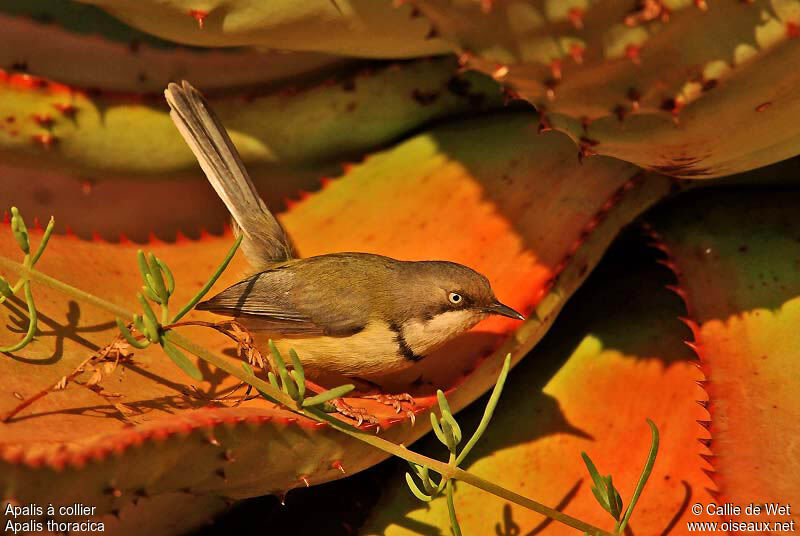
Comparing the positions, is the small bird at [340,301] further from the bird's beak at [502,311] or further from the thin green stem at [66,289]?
the thin green stem at [66,289]

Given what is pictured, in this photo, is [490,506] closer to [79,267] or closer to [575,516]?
[575,516]

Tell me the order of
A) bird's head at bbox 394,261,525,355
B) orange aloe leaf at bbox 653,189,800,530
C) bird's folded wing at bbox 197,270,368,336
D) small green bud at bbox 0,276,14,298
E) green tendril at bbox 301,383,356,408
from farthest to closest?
bird's folded wing at bbox 197,270,368,336 → bird's head at bbox 394,261,525,355 → orange aloe leaf at bbox 653,189,800,530 → small green bud at bbox 0,276,14,298 → green tendril at bbox 301,383,356,408

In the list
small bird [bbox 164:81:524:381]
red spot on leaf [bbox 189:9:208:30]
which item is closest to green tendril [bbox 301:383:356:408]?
small bird [bbox 164:81:524:381]

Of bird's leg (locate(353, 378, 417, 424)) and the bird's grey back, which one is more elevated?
the bird's grey back

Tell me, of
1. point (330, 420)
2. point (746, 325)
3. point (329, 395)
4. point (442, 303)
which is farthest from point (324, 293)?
point (746, 325)

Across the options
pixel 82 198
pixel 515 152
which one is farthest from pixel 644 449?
pixel 82 198

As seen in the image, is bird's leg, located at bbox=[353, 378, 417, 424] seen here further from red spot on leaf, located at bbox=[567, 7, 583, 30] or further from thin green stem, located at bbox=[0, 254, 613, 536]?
red spot on leaf, located at bbox=[567, 7, 583, 30]
